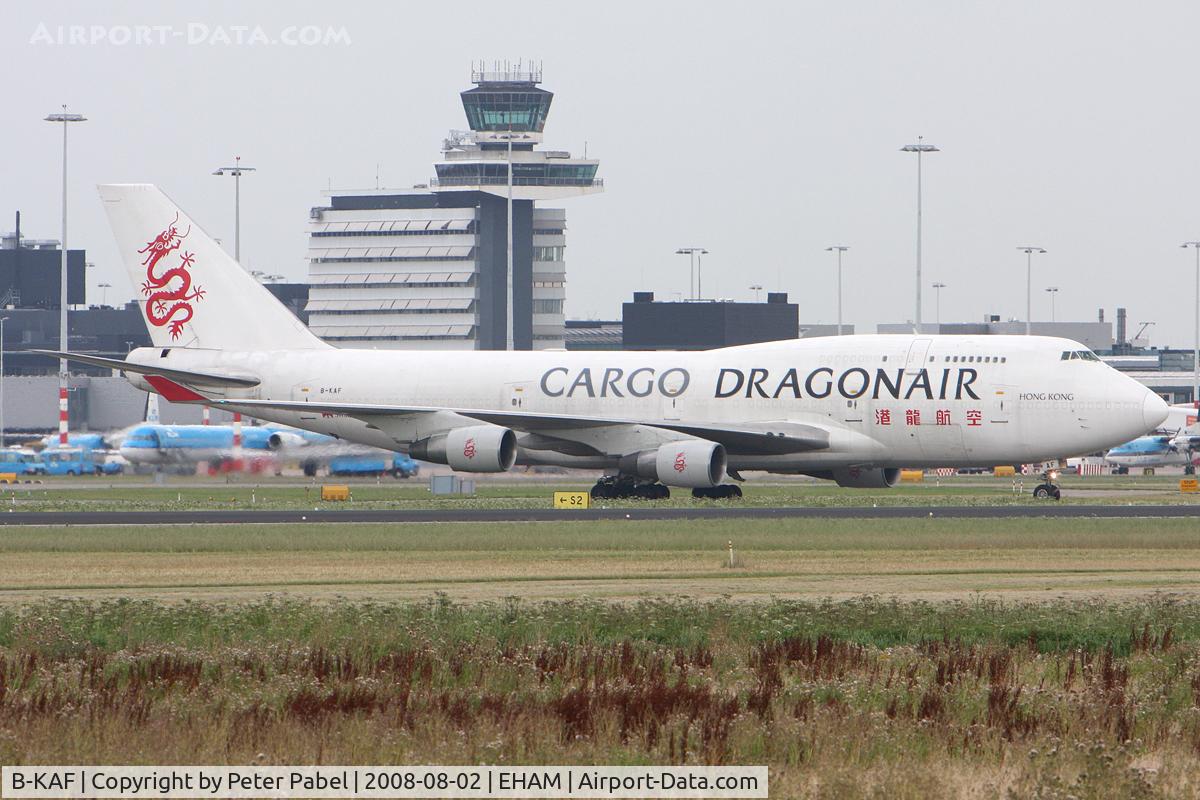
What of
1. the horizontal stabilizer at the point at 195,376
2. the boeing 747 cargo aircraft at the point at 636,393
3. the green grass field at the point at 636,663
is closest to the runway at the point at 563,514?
the boeing 747 cargo aircraft at the point at 636,393

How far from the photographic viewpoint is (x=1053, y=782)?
13328 millimetres

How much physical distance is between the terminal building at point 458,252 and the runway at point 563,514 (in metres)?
132

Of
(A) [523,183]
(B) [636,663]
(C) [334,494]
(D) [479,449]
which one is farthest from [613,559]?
(A) [523,183]

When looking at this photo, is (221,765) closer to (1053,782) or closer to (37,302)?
(1053,782)

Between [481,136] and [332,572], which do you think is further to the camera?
[481,136]

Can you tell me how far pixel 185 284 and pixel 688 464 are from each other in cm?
1963

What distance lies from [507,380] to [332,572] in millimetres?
24612

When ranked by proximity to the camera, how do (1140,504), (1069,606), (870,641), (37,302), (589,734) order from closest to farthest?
1. (589,734)
2. (870,641)
3. (1069,606)
4. (1140,504)
5. (37,302)

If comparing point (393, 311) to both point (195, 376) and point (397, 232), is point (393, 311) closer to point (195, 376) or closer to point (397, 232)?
→ point (397, 232)

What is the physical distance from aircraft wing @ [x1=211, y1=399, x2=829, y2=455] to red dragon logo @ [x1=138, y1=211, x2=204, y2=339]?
4.80 metres

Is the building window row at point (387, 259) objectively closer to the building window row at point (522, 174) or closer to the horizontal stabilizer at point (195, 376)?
the building window row at point (522, 174)

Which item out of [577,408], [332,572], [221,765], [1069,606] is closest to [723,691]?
[221,765]

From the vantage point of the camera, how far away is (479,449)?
51125 mm

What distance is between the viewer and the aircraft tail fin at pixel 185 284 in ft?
191
